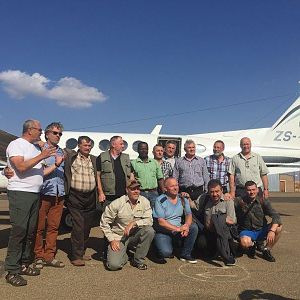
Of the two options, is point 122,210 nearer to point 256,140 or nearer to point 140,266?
point 140,266

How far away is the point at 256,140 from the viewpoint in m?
17.4

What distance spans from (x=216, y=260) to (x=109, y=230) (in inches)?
71.9

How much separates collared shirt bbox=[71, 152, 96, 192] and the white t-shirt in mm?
861

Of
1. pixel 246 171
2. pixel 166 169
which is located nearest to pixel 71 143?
pixel 166 169

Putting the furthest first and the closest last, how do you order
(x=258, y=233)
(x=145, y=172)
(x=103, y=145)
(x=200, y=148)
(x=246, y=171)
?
(x=200, y=148), (x=103, y=145), (x=246, y=171), (x=145, y=172), (x=258, y=233)

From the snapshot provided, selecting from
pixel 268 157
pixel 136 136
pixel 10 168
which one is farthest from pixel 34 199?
pixel 268 157

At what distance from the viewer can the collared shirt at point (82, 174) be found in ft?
17.9

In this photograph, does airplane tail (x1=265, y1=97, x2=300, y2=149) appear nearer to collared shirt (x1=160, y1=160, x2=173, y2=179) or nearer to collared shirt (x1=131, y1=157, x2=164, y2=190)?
collared shirt (x1=160, y1=160, x2=173, y2=179)

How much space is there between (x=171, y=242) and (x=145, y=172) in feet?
4.24

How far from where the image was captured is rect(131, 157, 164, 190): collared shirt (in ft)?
21.1

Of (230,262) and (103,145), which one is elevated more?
(103,145)

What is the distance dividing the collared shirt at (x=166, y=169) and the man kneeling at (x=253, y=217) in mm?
1461

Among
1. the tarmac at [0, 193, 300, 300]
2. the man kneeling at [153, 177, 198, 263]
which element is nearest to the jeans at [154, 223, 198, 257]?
the man kneeling at [153, 177, 198, 263]

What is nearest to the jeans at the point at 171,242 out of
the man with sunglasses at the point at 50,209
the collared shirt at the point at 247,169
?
the man with sunglasses at the point at 50,209
